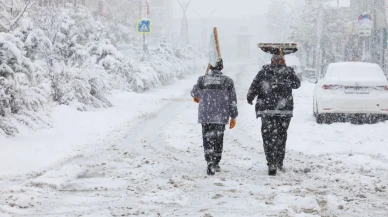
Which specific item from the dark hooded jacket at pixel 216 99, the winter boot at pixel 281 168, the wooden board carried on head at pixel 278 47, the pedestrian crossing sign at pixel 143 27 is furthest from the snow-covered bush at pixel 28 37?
the pedestrian crossing sign at pixel 143 27

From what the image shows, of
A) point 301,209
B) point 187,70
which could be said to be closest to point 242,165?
point 301,209

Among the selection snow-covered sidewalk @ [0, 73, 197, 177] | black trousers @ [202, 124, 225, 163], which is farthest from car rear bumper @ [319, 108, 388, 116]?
black trousers @ [202, 124, 225, 163]

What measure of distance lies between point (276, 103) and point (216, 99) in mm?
833

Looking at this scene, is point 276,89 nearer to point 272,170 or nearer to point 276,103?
point 276,103

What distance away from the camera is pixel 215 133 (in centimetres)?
764

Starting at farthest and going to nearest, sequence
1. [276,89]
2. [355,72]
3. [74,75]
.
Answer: [74,75], [355,72], [276,89]

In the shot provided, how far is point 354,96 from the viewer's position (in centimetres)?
1238

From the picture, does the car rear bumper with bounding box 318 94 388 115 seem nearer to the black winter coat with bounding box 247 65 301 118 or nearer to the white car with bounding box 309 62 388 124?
the white car with bounding box 309 62 388 124

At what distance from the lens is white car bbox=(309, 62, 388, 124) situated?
12359mm

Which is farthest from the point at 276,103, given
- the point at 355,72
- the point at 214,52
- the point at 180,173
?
the point at 355,72

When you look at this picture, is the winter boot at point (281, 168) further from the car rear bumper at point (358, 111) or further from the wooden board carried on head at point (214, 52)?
the car rear bumper at point (358, 111)

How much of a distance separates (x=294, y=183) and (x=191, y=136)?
4.76 meters

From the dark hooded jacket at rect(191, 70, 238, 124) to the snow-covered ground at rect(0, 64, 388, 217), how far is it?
78cm

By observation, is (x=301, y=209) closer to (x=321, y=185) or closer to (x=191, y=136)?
(x=321, y=185)
